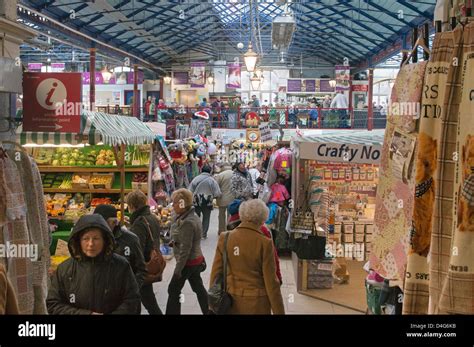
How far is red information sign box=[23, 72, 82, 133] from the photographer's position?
452 centimetres

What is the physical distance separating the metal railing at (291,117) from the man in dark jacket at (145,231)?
46.4 ft

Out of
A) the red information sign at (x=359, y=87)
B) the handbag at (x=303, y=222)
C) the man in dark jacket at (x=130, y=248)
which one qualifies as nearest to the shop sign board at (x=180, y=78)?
the red information sign at (x=359, y=87)

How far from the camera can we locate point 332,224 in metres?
7.52

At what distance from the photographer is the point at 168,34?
26.0 meters

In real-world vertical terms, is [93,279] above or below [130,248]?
above

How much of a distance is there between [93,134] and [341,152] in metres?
2.78

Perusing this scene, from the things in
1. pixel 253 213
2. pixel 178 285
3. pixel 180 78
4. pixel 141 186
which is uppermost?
pixel 180 78

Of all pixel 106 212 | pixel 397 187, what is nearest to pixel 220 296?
pixel 106 212

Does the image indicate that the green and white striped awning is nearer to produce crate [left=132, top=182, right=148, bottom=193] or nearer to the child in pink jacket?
produce crate [left=132, top=182, right=148, bottom=193]

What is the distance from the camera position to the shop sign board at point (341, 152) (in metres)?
5.92

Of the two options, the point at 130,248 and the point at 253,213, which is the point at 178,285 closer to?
the point at 130,248

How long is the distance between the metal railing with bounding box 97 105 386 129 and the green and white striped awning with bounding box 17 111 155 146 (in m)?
12.4

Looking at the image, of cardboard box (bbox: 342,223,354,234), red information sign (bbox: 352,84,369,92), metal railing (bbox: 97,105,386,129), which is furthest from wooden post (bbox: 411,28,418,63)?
red information sign (bbox: 352,84,369,92)

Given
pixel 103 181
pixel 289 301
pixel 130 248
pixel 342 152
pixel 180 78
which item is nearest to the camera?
pixel 130 248
